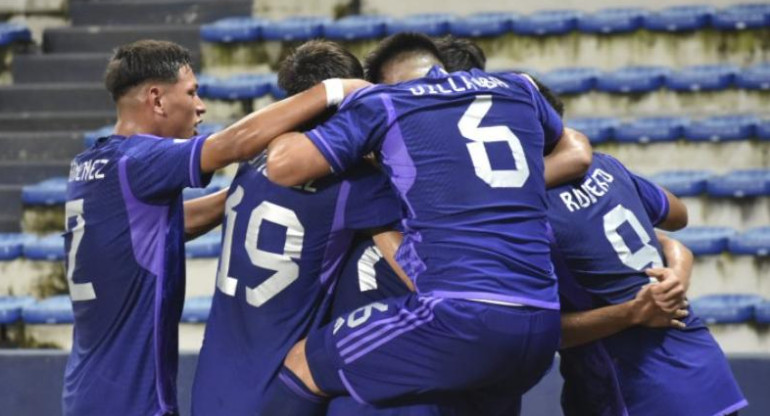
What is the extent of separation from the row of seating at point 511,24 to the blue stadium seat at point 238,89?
18.4 inches

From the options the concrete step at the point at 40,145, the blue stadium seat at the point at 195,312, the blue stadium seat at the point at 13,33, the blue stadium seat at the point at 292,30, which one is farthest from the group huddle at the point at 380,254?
the blue stadium seat at the point at 13,33

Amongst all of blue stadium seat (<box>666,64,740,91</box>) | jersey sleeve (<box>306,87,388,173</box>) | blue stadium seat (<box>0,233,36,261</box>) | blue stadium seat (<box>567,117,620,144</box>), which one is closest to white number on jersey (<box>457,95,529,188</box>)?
jersey sleeve (<box>306,87,388,173</box>)

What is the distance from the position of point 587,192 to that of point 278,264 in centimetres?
91

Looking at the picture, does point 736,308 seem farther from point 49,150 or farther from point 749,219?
point 49,150

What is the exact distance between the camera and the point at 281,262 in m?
3.54

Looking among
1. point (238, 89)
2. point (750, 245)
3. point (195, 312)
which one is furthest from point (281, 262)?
point (238, 89)

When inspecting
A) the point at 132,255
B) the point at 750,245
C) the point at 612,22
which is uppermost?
the point at 612,22

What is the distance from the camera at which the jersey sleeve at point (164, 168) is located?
142 inches

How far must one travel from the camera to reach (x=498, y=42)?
830cm

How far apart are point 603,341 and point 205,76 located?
514 centimetres

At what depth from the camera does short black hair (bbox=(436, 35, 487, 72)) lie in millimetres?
4012

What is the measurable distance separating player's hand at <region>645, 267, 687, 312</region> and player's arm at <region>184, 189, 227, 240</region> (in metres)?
1.29

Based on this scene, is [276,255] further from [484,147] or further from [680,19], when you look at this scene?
[680,19]

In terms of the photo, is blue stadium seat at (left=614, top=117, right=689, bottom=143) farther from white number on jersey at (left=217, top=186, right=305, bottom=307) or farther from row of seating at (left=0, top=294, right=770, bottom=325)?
white number on jersey at (left=217, top=186, right=305, bottom=307)
